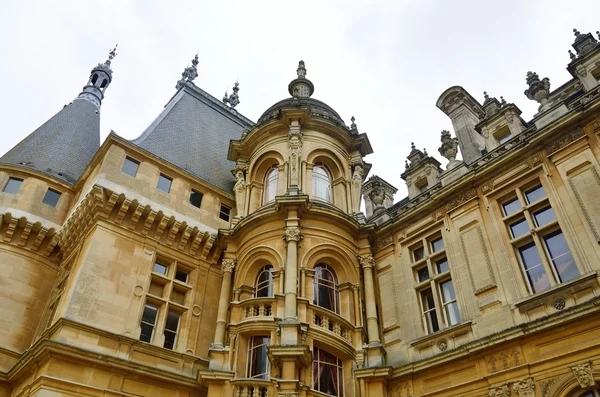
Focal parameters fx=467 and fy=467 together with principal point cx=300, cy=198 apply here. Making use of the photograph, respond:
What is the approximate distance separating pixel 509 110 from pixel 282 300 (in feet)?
33.4

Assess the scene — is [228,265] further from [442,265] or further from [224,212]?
[442,265]

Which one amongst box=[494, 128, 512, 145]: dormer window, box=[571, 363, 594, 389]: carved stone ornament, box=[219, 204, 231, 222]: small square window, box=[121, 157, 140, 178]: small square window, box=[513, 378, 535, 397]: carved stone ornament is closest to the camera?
box=[571, 363, 594, 389]: carved stone ornament

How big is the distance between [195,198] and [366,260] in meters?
7.42

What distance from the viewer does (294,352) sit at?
12.7 m

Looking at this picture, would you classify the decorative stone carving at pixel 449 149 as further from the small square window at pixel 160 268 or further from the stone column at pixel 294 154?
the small square window at pixel 160 268

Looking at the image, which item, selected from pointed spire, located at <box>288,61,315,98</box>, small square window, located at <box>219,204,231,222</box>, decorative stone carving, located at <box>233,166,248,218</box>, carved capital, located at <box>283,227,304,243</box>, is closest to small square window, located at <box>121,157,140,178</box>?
small square window, located at <box>219,204,231,222</box>

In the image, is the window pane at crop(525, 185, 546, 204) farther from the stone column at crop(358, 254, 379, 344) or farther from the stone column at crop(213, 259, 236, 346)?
the stone column at crop(213, 259, 236, 346)

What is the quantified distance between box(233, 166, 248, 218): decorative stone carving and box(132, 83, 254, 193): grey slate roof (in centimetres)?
144

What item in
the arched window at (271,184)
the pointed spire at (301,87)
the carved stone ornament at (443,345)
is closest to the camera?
the carved stone ornament at (443,345)

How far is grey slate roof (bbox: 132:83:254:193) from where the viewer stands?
20.7 m

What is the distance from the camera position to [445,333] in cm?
1337

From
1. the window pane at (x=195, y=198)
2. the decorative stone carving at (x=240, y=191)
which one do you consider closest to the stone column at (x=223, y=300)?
the decorative stone carving at (x=240, y=191)

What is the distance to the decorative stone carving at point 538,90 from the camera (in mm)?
15406

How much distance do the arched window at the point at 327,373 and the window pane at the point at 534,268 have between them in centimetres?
601
